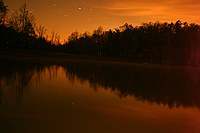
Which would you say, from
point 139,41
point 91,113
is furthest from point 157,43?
point 91,113

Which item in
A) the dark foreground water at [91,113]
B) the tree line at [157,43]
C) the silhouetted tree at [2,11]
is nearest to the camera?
the dark foreground water at [91,113]

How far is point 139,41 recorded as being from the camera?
351 feet

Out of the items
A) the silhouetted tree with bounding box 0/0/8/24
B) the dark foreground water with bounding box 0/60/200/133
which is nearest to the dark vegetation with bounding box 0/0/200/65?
the silhouetted tree with bounding box 0/0/8/24

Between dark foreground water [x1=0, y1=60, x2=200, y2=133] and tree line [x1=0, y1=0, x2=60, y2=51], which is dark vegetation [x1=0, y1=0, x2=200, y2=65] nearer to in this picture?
tree line [x1=0, y1=0, x2=60, y2=51]

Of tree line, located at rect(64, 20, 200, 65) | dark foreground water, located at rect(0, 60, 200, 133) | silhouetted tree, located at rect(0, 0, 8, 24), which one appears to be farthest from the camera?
tree line, located at rect(64, 20, 200, 65)

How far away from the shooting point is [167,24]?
10356 cm

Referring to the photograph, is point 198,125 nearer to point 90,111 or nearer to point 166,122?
point 166,122

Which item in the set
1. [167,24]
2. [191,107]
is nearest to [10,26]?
[167,24]

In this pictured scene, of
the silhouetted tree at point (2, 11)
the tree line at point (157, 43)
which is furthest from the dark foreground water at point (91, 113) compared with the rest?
the tree line at point (157, 43)

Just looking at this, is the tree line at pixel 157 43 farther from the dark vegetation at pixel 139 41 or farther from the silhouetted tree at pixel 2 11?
the silhouetted tree at pixel 2 11

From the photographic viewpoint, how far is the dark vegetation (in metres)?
78.2

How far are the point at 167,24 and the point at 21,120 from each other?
9812 centimetres

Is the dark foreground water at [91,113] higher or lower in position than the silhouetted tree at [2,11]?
lower

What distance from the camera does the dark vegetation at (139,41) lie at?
3081 inches
